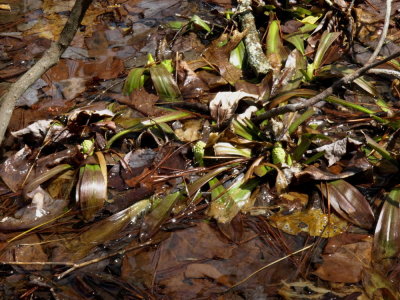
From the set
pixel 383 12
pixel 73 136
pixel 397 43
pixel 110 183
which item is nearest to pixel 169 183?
pixel 110 183

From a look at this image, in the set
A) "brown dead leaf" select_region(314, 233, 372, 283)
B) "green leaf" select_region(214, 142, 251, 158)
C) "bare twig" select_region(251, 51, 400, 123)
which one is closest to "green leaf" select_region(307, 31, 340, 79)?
"bare twig" select_region(251, 51, 400, 123)

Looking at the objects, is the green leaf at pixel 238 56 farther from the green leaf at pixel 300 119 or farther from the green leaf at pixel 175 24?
the green leaf at pixel 300 119

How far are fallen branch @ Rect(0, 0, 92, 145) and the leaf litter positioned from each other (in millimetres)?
381

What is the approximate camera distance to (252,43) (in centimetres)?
383

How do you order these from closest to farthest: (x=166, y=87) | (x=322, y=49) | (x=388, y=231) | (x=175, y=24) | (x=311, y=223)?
(x=388, y=231)
(x=311, y=223)
(x=166, y=87)
(x=322, y=49)
(x=175, y=24)

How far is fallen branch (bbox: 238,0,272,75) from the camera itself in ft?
11.8

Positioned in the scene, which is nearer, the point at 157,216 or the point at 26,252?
the point at 26,252

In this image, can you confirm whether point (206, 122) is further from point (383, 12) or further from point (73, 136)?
point (383, 12)

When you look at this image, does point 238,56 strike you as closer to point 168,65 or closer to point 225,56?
point 225,56

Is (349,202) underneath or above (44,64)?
underneath

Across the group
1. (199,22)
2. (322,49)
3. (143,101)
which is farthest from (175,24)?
(322,49)

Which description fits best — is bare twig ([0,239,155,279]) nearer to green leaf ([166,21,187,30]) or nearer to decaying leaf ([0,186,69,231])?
decaying leaf ([0,186,69,231])

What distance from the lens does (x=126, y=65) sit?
13.5 ft

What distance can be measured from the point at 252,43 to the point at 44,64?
67.6 inches
